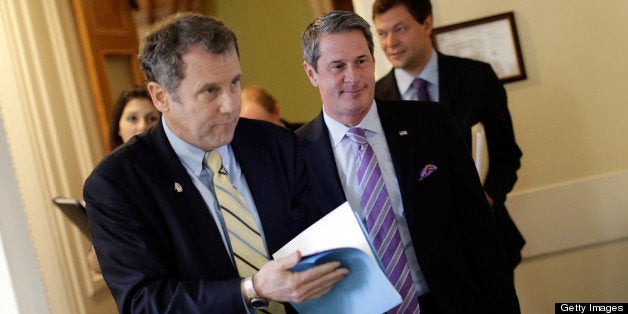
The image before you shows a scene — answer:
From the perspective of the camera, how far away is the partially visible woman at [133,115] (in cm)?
337

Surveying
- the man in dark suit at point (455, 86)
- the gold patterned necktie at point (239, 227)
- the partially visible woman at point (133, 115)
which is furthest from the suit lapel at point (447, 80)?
the gold patterned necktie at point (239, 227)

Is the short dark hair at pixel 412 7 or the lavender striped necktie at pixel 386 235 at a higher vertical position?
the short dark hair at pixel 412 7

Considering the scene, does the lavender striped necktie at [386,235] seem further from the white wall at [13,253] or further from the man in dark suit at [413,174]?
the white wall at [13,253]

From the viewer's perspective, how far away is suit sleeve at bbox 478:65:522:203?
3.30 metres

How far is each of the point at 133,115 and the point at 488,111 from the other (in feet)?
5.20

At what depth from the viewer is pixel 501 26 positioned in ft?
13.5

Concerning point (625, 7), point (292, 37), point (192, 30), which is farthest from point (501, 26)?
point (292, 37)

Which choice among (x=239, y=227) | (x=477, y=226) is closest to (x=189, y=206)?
(x=239, y=227)

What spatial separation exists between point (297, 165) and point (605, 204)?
269 centimetres

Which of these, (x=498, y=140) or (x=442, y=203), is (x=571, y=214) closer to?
(x=498, y=140)

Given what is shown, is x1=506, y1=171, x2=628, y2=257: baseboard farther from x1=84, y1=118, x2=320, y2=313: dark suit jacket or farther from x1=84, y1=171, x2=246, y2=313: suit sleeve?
x1=84, y1=171, x2=246, y2=313: suit sleeve

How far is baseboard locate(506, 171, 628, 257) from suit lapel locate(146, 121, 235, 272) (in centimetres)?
269

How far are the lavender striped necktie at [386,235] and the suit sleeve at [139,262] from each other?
0.70 m

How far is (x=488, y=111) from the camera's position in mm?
3332
